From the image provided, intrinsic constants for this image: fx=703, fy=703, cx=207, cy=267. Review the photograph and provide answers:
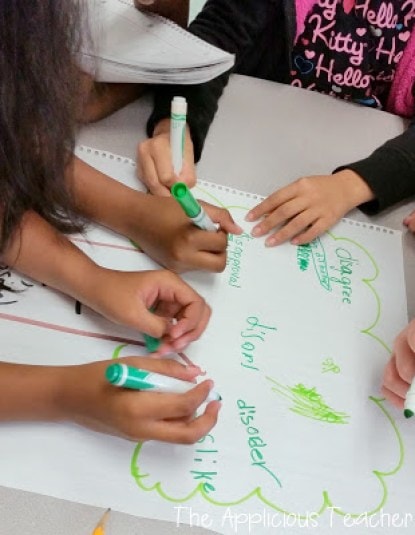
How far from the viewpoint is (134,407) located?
473 millimetres

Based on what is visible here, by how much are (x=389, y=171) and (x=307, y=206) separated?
4.6 inches

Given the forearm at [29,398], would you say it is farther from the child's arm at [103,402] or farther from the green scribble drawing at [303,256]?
the green scribble drawing at [303,256]

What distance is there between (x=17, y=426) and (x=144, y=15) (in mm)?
506

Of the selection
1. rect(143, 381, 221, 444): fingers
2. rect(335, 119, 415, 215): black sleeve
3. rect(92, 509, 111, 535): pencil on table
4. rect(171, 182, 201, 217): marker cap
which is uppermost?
rect(171, 182, 201, 217): marker cap

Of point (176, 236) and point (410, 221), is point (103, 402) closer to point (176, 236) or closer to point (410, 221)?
point (176, 236)

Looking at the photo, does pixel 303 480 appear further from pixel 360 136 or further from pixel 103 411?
pixel 360 136

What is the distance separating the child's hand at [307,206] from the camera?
2.24 ft

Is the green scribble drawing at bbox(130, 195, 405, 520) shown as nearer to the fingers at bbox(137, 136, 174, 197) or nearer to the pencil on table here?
the pencil on table

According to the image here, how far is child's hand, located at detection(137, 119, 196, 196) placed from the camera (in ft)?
2.26

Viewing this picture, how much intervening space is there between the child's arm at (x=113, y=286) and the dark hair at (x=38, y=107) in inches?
0.8

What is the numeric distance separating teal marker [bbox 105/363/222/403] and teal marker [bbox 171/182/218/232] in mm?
140

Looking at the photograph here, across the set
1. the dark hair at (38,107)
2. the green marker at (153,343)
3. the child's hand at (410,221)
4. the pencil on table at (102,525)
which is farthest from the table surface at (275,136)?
the pencil on table at (102,525)


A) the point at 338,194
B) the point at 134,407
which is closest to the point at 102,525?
the point at 134,407

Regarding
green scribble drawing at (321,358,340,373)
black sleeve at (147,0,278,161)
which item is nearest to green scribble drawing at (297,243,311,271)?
green scribble drawing at (321,358,340,373)
